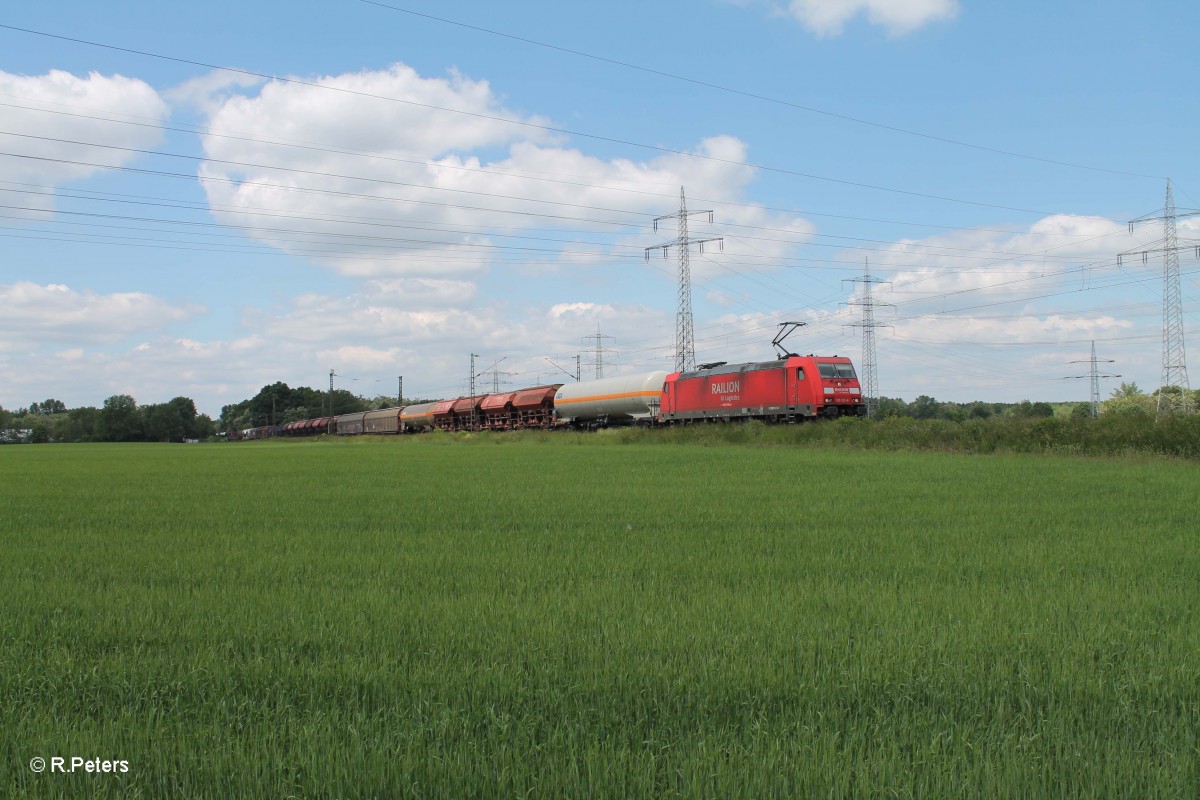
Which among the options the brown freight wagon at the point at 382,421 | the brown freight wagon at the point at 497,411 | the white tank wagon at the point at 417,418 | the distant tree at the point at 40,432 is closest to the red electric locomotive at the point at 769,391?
the brown freight wagon at the point at 497,411

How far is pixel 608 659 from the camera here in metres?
5.97

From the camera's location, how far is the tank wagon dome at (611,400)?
182ft

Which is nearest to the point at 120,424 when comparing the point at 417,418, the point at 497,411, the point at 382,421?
the point at 382,421

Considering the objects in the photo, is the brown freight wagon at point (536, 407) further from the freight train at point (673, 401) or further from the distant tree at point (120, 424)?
the distant tree at point (120, 424)

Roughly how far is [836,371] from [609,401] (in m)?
18.7

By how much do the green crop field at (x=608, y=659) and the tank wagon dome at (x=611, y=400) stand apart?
4150cm

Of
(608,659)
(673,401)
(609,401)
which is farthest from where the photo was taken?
(609,401)

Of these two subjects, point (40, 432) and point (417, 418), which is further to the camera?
point (40, 432)

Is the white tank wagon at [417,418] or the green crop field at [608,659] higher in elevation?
the white tank wagon at [417,418]

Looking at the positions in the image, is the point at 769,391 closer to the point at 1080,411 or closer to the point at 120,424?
the point at 1080,411

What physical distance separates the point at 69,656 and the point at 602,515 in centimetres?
1006

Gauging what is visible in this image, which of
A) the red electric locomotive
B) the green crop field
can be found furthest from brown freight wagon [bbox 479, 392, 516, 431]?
the green crop field

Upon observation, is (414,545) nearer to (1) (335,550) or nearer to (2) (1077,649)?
(1) (335,550)

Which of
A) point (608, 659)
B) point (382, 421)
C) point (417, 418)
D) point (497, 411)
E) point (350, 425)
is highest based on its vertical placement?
point (497, 411)
